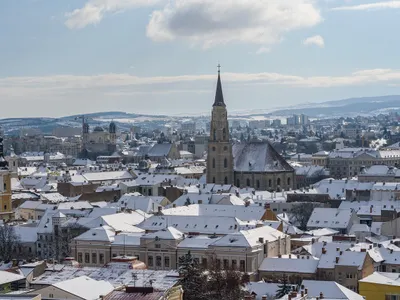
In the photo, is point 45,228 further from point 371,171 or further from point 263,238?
point 371,171

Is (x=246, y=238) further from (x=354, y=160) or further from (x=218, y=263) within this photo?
(x=354, y=160)

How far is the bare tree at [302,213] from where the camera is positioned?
85.0 metres

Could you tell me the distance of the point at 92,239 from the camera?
214ft

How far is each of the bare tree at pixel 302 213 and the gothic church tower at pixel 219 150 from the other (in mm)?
26066

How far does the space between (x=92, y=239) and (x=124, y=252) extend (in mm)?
2837

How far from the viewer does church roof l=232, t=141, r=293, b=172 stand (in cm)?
11688

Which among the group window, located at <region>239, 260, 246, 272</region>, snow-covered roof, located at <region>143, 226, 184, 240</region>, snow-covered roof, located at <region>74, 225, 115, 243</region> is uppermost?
snow-covered roof, located at <region>143, 226, 184, 240</region>

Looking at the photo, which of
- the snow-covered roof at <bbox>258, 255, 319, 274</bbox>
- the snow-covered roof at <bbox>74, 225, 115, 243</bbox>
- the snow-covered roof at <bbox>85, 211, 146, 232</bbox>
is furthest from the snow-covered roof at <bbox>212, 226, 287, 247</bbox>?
the snow-covered roof at <bbox>85, 211, 146, 232</bbox>

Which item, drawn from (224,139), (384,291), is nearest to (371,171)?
(224,139)

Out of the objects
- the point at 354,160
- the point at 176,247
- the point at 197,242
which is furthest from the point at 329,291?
the point at 354,160

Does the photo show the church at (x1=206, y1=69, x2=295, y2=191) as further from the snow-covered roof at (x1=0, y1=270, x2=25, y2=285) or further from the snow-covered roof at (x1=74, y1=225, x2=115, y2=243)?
the snow-covered roof at (x1=0, y1=270, x2=25, y2=285)

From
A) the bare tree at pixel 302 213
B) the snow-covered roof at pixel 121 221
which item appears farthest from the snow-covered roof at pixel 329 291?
the bare tree at pixel 302 213

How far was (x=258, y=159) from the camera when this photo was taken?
117750mm

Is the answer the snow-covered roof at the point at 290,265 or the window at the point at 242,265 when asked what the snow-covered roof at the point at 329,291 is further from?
the window at the point at 242,265
